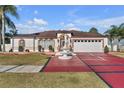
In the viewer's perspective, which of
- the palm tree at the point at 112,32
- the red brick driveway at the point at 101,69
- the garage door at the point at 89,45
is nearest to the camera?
the red brick driveway at the point at 101,69

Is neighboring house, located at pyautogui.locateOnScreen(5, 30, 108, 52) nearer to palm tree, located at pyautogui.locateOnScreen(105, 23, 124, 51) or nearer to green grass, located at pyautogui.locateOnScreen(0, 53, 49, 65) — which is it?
palm tree, located at pyautogui.locateOnScreen(105, 23, 124, 51)

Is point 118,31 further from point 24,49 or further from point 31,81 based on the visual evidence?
point 31,81

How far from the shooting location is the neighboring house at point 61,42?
49938 millimetres

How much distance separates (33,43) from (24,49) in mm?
1778

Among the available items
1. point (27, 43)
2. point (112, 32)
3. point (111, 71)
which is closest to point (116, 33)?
point (112, 32)

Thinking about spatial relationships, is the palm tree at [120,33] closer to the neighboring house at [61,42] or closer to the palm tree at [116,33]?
the palm tree at [116,33]

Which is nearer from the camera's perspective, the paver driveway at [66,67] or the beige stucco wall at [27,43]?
the paver driveway at [66,67]

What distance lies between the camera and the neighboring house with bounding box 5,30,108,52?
4994 centimetres

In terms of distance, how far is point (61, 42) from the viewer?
50.3 metres

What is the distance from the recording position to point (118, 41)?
5559 centimetres

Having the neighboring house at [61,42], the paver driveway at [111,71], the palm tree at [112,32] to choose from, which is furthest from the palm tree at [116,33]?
the paver driveway at [111,71]

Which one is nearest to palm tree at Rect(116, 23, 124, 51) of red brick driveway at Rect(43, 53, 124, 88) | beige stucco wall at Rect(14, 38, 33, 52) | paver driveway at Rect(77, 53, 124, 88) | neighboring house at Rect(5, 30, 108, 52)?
neighboring house at Rect(5, 30, 108, 52)
